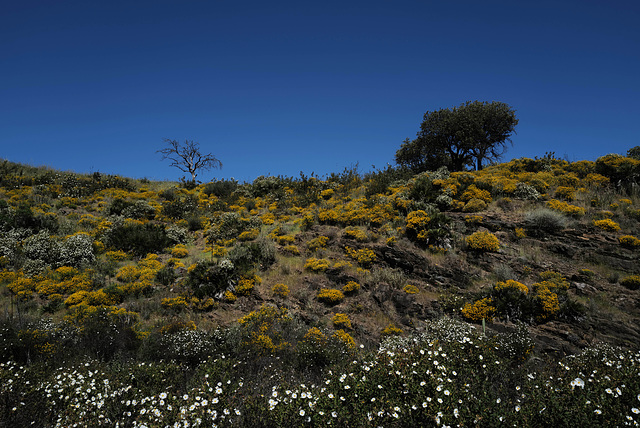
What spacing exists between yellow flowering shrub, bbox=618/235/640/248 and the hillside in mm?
40

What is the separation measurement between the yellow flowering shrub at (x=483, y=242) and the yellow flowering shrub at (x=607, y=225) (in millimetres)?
3352

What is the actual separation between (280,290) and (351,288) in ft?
7.89

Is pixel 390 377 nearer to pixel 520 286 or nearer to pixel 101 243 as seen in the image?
pixel 520 286

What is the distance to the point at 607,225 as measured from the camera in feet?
35.6

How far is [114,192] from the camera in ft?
70.9

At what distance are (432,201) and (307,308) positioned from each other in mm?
8013

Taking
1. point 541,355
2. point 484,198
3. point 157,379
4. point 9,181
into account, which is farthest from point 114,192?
point 541,355

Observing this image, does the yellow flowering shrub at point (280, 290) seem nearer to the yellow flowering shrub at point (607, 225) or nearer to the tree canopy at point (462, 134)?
the yellow flowering shrub at point (607, 225)

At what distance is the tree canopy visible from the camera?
75.5 ft

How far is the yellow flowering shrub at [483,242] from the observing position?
1118cm

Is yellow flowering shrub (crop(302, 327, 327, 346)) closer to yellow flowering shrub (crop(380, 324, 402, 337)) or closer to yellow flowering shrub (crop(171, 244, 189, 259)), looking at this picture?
yellow flowering shrub (crop(380, 324, 402, 337))

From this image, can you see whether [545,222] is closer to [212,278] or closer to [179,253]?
[212,278]

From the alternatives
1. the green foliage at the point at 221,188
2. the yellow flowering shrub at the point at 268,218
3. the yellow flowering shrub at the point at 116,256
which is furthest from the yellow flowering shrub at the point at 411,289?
the green foliage at the point at 221,188

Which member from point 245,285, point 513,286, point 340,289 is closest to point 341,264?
point 340,289
